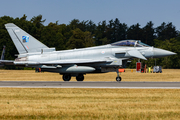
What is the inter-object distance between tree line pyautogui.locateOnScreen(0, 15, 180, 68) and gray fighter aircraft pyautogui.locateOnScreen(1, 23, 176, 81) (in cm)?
5765

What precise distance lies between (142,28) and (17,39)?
4159 inches

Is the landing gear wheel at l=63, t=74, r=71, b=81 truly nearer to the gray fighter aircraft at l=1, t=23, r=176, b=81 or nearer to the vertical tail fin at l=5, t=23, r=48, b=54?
the gray fighter aircraft at l=1, t=23, r=176, b=81

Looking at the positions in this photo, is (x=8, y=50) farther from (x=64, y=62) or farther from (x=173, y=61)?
(x=64, y=62)

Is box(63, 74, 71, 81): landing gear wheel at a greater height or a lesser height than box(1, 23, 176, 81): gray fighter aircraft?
lesser

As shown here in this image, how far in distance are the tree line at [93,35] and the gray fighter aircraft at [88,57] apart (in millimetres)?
57655

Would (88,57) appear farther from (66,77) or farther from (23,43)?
(23,43)

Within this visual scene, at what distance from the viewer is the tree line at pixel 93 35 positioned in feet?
284

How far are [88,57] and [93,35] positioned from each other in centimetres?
10404

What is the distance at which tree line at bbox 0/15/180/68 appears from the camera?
3413 inches

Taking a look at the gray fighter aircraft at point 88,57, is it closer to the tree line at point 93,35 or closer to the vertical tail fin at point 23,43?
the vertical tail fin at point 23,43

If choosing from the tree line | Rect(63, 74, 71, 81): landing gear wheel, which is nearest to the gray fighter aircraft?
Result: Rect(63, 74, 71, 81): landing gear wheel

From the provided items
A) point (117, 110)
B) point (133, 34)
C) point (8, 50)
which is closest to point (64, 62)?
point (117, 110)

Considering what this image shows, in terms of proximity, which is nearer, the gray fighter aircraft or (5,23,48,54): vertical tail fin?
the gray fighter aircraft

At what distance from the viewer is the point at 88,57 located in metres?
22.8
